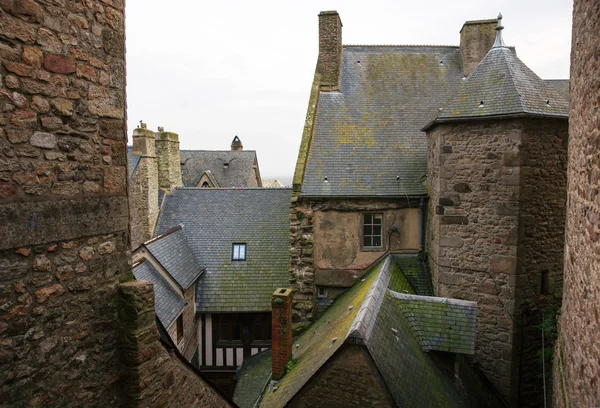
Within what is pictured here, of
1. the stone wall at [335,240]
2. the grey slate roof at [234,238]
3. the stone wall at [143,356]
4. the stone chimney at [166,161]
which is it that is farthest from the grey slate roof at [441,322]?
the stone chimney at [166,161]

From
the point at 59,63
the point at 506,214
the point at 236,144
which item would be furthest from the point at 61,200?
the point at 236,144

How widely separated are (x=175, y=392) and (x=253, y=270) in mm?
11571

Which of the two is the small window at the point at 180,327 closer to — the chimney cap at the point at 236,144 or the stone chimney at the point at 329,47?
the stone chimney at the point at 329,47

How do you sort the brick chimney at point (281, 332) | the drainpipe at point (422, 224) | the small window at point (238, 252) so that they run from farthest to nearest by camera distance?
the small window at point (238, 252), the drainpipe at point (422, 224), the brick chimney at point (281, 332)

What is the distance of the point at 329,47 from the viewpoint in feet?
47.4

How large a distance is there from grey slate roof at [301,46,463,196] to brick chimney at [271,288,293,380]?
12.4 ft

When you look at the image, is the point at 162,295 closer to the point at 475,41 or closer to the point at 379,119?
the point at 379,119

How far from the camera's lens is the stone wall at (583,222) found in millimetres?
4039

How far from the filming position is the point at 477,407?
26.0ft

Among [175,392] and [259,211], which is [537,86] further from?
[259,211]

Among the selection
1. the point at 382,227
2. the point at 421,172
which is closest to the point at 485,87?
the point at 421,172

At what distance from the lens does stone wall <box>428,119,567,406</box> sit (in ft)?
29.4

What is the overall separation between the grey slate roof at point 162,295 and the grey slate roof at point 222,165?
25024mm

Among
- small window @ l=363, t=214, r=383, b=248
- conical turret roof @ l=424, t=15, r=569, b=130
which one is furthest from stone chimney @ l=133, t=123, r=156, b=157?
conical turret roof @ l=424, t=15, r=569, b=130
